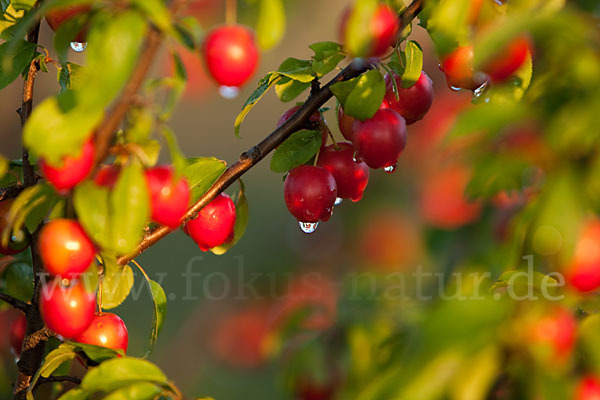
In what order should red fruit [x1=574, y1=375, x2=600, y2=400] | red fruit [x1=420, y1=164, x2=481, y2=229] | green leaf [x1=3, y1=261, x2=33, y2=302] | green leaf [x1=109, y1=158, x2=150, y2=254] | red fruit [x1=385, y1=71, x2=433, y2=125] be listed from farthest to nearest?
red fruit [x1=420, y1=164, x2=481, y2=229]
green leaf [x1=3, y1=261, x2=33, y2=302]
red fruit [x1=385, y1=71, x2=433, y2=125]
green leaf [x1=109, y1=158, x2=150, y2=254]
red fruit [x1=574, y1=375, x2=600, y2=400]

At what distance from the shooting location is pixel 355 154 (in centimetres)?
100

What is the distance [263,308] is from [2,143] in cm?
94

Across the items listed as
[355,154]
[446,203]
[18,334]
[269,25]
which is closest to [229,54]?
[269,25]

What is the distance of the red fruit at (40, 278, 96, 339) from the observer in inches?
32.8

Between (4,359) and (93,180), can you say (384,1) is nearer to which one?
(93,180)

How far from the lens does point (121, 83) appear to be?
0.62 metres

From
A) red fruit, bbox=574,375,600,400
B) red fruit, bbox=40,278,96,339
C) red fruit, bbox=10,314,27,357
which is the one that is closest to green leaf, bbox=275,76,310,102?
red fruit, bbox=40,278,96,339

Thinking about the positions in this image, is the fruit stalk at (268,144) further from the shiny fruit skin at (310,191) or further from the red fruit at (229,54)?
the red fruit at (229,54)

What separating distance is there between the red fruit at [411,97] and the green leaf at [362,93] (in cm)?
9

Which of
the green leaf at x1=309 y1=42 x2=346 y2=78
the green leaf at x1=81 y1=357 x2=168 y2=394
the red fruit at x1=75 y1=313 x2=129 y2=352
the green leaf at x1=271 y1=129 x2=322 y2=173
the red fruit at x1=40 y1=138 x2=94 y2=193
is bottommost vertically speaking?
the red fruit at x1=75 y1=313 x2=129 y2=352

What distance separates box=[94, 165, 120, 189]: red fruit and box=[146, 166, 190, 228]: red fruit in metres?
0.04

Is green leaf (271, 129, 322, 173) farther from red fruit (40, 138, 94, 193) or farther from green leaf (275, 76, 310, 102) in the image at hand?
red fruit (40, 138, 94, 193)

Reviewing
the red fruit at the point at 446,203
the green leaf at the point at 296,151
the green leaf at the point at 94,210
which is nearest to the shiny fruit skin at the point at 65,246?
the green leaf at the point at 94,210

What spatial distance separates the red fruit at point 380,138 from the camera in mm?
951
